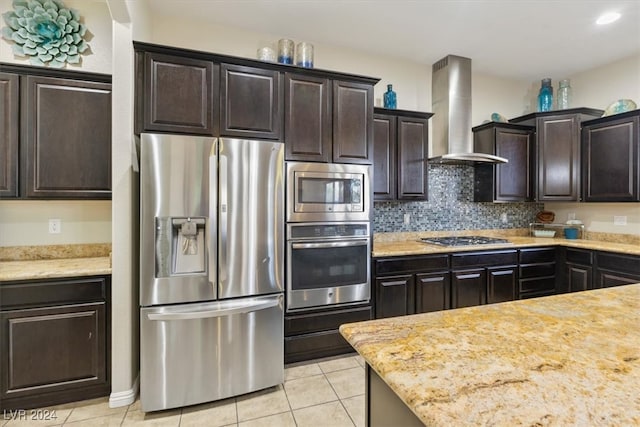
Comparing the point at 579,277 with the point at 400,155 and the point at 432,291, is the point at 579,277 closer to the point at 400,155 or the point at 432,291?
the point at 432,291

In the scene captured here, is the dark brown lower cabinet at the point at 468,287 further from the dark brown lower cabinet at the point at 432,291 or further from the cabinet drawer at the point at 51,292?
the cabinet drawer at the point at 51,292

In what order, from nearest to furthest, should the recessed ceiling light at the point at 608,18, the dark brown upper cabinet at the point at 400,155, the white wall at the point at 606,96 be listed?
A: the recessed ceiling light at the point at 608,18 → the dark brown upper cabinet at the point at 400,155 → the white wall at the point at 606,96

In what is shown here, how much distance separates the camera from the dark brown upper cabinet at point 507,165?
11.7 feet

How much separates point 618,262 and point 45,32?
5219mm

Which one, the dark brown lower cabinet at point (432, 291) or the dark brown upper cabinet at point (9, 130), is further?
the dark brown lower cabinet at point (432, 291)

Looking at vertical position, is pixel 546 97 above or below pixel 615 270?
above

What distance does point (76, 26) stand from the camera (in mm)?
2355

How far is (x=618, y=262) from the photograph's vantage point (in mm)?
2914

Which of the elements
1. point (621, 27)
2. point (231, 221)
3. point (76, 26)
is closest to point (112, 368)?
point (231, 221)

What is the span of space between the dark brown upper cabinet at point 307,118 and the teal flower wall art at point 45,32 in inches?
64.9

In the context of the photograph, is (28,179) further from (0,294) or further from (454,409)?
(454,409)

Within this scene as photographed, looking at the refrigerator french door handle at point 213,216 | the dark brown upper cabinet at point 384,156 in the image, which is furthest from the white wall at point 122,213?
the dark brown upper cabinet at point 384,156

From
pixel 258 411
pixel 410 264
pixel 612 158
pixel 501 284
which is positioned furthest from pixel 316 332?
pixel 612 158

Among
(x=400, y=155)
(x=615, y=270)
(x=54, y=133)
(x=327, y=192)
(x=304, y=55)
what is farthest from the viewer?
(x=400, y=155)
